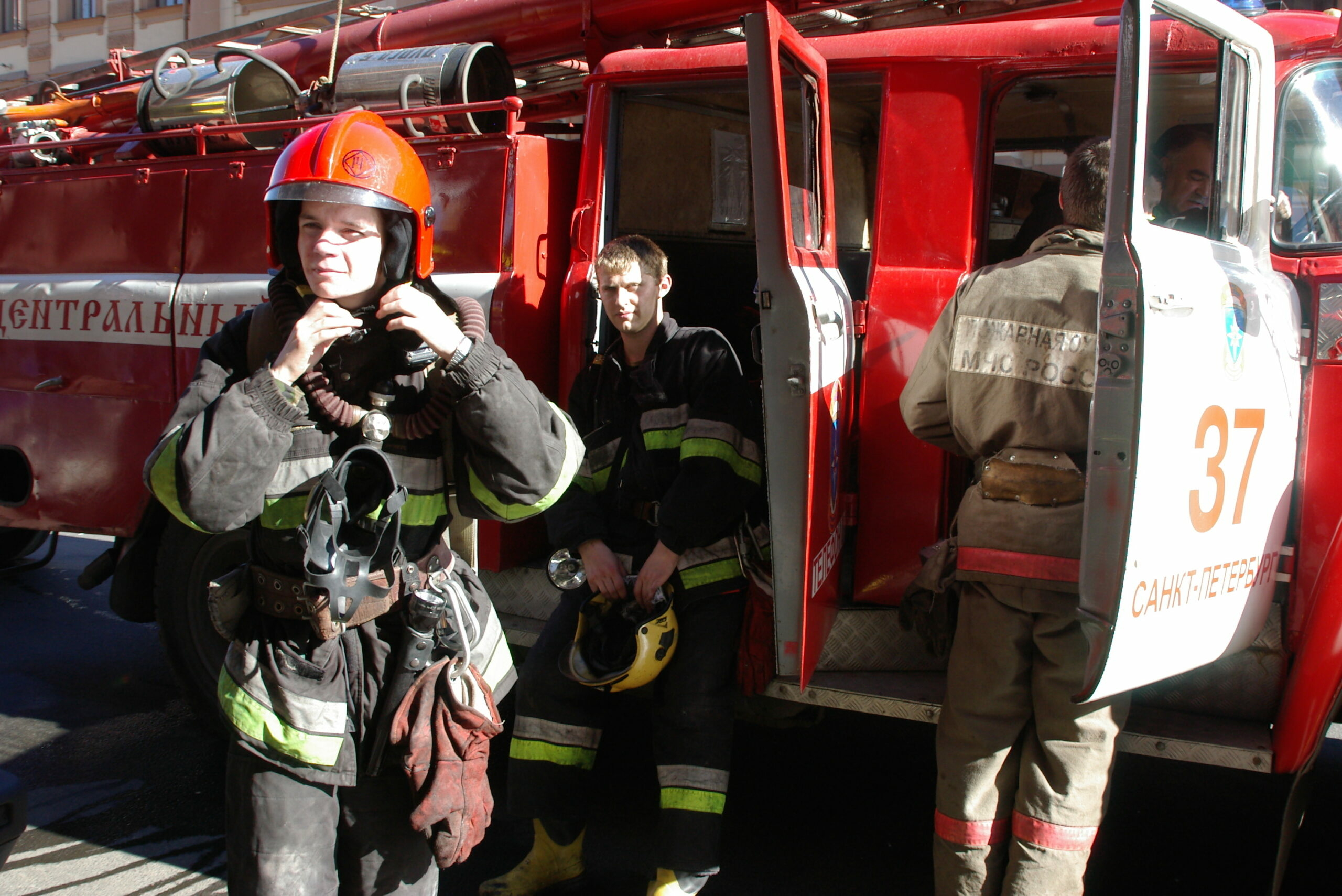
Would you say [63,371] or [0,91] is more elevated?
[0,91]

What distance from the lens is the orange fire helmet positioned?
1972 millimetres

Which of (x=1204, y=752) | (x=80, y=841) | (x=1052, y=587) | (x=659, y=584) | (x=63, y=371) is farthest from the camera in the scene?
(x=63, y=371)

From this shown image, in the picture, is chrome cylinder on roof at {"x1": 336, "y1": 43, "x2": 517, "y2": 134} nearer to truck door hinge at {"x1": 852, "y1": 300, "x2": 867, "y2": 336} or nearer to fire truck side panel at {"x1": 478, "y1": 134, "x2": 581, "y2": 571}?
fire truck side panel at {"x1": 478, "y1": 134, "x2": 581, "y2": 571}

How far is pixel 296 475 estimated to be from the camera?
78.8 inches

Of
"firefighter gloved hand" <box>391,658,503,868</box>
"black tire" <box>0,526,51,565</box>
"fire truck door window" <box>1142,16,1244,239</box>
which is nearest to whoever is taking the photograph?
"firefighter gloved hand" <box>391,658,503,868</box>

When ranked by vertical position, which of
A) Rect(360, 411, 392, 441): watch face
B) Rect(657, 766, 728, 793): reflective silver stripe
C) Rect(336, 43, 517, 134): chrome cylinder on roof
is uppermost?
Rect(336, 43, 517, 134): chrome cylinder on roof

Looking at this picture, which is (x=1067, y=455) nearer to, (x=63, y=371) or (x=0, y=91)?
(x=63, y=371)

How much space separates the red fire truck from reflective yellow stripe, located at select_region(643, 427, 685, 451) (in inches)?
13.8

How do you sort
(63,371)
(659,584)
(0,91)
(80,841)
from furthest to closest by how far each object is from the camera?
(0,91)
(63,371)
(80,841)
(659,584)

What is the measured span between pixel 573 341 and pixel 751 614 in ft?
3.41

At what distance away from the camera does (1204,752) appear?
2.54 metres

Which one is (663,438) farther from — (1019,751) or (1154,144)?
(1154,144)

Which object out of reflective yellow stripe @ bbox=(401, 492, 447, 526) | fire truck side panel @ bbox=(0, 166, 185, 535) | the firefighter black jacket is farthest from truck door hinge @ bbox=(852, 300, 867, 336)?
fire truck side panel @ bbox=(0, 166, 185, 535)

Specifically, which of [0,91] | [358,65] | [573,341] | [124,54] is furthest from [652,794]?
[0,91]
